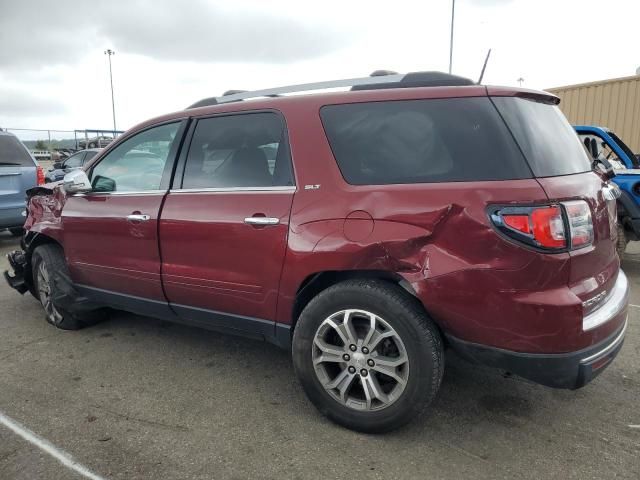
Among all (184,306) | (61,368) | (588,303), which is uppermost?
(588,303)

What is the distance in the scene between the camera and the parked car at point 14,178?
748cm

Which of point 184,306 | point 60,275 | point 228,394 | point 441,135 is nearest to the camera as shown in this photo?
point 441,135

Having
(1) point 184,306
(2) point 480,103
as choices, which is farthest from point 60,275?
(2) point 480,103

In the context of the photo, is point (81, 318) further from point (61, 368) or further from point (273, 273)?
point (273, 273)

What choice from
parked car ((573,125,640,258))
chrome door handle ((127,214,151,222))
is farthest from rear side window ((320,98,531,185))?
parked car ((573,125,640,258))

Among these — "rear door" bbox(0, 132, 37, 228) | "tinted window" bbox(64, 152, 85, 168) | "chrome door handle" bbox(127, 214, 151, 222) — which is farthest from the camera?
"tinted window" bbox(64, 152, 85, 168)

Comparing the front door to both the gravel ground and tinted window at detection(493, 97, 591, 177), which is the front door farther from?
tinted window at detection(493, 97, 591, 177)

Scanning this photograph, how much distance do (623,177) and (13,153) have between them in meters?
8.73

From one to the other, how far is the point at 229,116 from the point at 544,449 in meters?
2.60

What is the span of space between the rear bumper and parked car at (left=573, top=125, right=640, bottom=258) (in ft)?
14.0

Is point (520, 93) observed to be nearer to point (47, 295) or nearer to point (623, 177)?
point (47, 295)

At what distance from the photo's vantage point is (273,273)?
9.36 ft

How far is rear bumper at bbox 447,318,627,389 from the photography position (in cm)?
223

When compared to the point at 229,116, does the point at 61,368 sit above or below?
below
